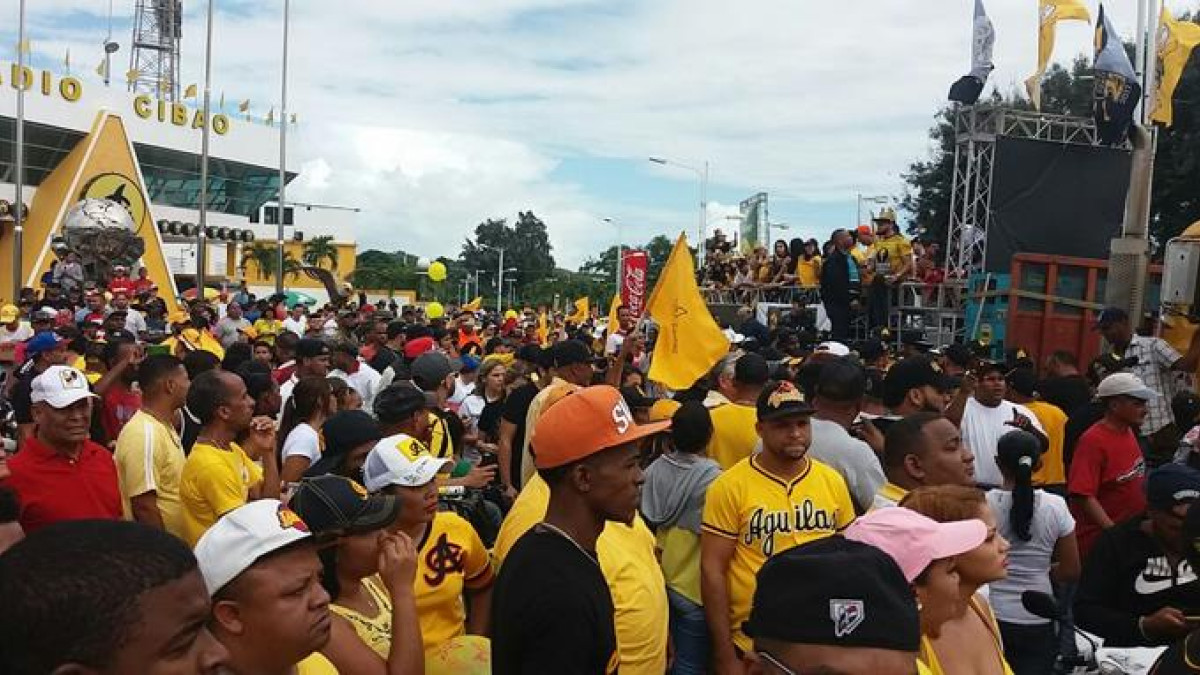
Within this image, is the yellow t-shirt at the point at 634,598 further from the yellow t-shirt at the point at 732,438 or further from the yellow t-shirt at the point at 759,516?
the yellow t-shirt at the point at 732,438

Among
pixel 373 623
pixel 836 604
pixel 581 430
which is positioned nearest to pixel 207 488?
pixel 373 623

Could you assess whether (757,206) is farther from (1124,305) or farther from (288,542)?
(288,542)

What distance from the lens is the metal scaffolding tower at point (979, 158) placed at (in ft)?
53.1

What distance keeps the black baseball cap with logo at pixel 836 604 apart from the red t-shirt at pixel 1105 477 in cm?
467

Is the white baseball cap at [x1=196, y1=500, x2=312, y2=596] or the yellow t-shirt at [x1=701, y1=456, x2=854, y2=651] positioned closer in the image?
the white baseball cap at [x1=196, y1=500, x2=312, y2=596]

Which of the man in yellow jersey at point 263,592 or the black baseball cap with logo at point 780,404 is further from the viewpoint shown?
the black baseball cap with logo at point 780,404

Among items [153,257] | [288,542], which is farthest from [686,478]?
[153,257]

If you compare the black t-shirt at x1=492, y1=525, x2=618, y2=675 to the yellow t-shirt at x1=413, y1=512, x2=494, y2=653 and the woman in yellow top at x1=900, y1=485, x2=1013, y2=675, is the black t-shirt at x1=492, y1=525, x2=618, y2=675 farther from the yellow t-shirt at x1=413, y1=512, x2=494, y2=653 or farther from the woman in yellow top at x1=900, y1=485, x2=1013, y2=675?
the woman in yellow top at x1=900, y1=485, x2=1013, y2=675

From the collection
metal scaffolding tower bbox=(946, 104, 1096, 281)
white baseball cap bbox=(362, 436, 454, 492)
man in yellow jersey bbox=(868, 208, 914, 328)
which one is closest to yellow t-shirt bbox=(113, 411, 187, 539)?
white baseball cap bbox=(362, 436, 454, 492)

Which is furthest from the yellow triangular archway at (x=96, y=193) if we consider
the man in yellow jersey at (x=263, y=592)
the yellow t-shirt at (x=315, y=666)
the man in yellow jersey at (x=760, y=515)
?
the man in yellow jersey at (x=263, y=592)

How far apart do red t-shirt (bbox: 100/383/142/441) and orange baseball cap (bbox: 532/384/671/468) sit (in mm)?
5160

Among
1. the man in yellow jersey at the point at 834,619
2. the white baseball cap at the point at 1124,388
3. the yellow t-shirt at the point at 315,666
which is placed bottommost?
the yellow t-shirt at the point at 315,666

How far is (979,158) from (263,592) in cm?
1588

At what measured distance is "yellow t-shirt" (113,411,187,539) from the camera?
5.26 metres
